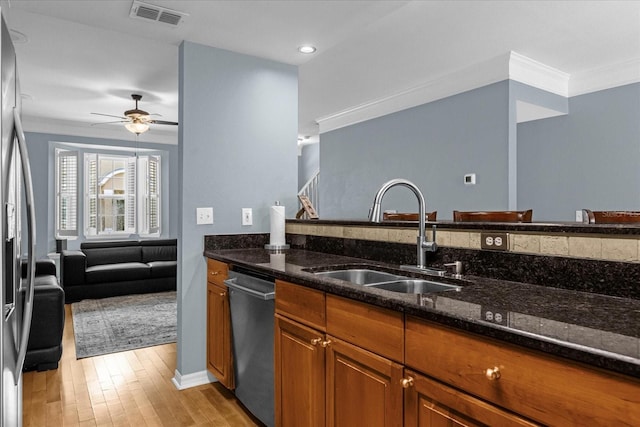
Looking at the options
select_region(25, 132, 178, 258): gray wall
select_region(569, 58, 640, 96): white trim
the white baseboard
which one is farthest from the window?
select_region(569, 58, 640, 96): white trim

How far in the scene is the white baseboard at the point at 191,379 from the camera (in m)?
2.80

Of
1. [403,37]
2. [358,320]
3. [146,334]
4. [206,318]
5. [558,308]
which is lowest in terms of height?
[146,334]

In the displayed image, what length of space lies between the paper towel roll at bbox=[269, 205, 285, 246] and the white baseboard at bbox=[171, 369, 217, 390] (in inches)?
39.2

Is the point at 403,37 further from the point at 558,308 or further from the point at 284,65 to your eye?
the point at 558,308

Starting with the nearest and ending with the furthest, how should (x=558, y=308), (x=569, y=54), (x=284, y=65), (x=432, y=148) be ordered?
1. (x=558, y=308)
2. (x=284, y=65)
3. (x=569, y=54)
4. (x=432, y=148)

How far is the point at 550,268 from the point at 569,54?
10.1 ft

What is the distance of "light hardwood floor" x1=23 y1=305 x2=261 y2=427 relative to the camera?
2367 millimetres

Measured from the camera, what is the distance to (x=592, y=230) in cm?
142

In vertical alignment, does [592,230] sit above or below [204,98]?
below

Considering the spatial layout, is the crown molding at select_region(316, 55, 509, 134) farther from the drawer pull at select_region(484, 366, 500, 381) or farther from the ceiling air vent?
the drawer pull at select_region(484, 366, 500, 381)

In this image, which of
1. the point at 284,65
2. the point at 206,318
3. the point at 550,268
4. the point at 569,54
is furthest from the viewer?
the point at 569,54

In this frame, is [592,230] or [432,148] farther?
[432,148]

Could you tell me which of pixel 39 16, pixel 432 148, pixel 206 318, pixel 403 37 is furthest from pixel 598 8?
pixel 39 16

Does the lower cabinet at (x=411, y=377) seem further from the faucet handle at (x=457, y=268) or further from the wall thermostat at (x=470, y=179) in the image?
the wall thermostat at (x=470, y=179)
